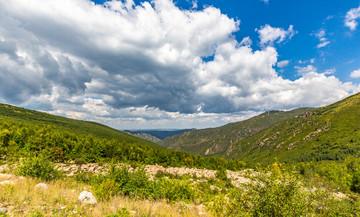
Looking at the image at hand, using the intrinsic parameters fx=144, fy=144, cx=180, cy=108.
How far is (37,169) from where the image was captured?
8.85 m

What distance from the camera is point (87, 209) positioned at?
19.4 feet

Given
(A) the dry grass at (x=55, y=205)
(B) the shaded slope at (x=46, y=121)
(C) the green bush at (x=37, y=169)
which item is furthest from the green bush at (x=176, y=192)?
(B) the shaded slope at (x=46, y=121)

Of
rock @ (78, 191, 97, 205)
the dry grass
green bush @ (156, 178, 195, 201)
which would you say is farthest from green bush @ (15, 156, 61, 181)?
green bush @ (156, 178, 195, 201)

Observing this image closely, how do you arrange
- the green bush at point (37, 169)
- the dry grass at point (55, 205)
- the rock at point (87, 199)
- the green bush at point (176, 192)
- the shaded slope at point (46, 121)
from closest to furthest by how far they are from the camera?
the dry grass at point (55, 205), the rock at point (87, 199), the green bush at point (37, 169), the green bush at point (176, 192), the shaded slope at point (46, 121)

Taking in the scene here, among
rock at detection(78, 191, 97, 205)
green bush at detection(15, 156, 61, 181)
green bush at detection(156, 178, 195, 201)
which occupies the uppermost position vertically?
green bush at detection(15, 156, 61, 181)

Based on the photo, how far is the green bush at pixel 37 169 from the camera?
28.4 feet

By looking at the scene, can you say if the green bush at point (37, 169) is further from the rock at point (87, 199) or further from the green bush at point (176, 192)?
the green bush at point (176, 192)

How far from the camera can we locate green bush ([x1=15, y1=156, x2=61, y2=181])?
8.64 meters

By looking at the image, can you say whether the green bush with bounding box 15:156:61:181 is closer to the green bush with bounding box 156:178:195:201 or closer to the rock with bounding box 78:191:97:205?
the rock with bounding box 78:191:97:205

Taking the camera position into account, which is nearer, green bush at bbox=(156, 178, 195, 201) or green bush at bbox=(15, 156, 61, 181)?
green bush at bbox=(15, 156, 61, 181)

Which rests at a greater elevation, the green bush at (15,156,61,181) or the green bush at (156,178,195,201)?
the green bush at (15,156,61,181)

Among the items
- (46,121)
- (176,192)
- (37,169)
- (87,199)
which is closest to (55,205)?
(87,199)

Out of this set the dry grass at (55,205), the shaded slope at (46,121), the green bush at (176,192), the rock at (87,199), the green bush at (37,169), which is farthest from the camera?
the shaded slope at (46,121)

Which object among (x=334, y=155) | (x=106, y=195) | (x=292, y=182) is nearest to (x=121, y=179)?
(x=106, y=195)
